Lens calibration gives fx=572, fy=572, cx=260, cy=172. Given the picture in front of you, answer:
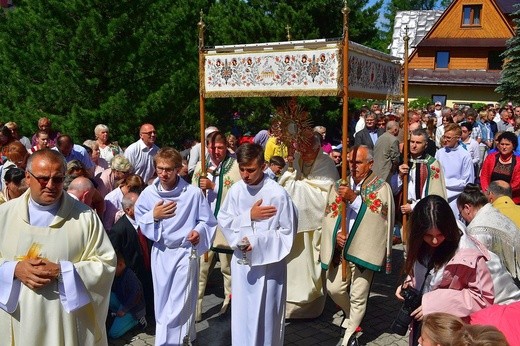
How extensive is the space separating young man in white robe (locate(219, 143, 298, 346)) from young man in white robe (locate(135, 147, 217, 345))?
39cm

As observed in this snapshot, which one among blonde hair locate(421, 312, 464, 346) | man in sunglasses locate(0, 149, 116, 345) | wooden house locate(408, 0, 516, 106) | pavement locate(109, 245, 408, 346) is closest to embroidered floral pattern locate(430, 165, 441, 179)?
pavement locate(109, 245, 408, 346)

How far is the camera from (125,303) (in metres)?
5.86

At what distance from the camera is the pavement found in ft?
18.9

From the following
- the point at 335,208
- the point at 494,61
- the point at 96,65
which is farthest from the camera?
the point at 494,61

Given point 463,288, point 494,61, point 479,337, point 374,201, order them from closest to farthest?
point 479,337 < point 463,288 < point 374,201 < point 494,61

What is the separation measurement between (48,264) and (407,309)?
2.28 metres

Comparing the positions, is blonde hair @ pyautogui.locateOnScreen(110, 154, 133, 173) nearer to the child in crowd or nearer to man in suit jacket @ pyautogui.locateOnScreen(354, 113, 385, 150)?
the child in crowd

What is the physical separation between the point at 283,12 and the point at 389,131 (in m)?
6.59

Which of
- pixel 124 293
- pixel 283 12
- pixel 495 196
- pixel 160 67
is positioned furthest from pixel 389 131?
pixel 283 12

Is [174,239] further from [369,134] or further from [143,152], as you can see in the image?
[369,134]

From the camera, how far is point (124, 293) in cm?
590

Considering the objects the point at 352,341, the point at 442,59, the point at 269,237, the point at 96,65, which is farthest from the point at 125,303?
the point at 442,59

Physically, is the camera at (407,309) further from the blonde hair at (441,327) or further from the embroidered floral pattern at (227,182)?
the embroidered floral pattern at (227,182)

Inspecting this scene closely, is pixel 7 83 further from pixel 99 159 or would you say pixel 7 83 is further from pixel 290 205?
pixel 290 205
